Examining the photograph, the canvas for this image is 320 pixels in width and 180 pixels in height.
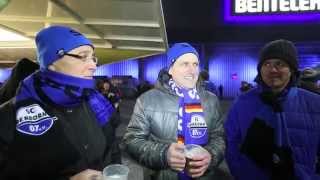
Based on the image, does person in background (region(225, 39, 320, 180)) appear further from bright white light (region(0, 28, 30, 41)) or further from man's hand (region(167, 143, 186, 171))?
bright white light (region(0, 28, 30, 41))

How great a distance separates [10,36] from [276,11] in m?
23.8

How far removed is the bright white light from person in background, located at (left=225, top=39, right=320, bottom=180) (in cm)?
486

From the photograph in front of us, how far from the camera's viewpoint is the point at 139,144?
2508 mm

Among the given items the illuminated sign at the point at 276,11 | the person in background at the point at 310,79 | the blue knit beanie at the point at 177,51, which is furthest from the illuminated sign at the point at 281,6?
the blue knit beanie at the point at 177,51

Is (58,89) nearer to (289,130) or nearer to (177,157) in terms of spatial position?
(177,157)

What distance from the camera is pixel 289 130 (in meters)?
2.70

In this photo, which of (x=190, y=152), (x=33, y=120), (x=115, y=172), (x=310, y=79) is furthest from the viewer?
(x=310, y=79)

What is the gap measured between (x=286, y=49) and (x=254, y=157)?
2.54 ft

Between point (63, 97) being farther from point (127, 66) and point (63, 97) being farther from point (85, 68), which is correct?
point (127, 66)

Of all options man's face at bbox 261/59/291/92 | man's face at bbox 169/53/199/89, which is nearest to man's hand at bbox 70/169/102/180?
man's face at bbox 169/53/199/89

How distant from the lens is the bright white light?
21.9 feet

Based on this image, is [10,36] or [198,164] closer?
[198,164]

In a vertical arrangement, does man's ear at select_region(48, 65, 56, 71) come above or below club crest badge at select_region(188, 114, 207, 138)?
above

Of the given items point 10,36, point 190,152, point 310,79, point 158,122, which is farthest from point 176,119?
point 10,36
